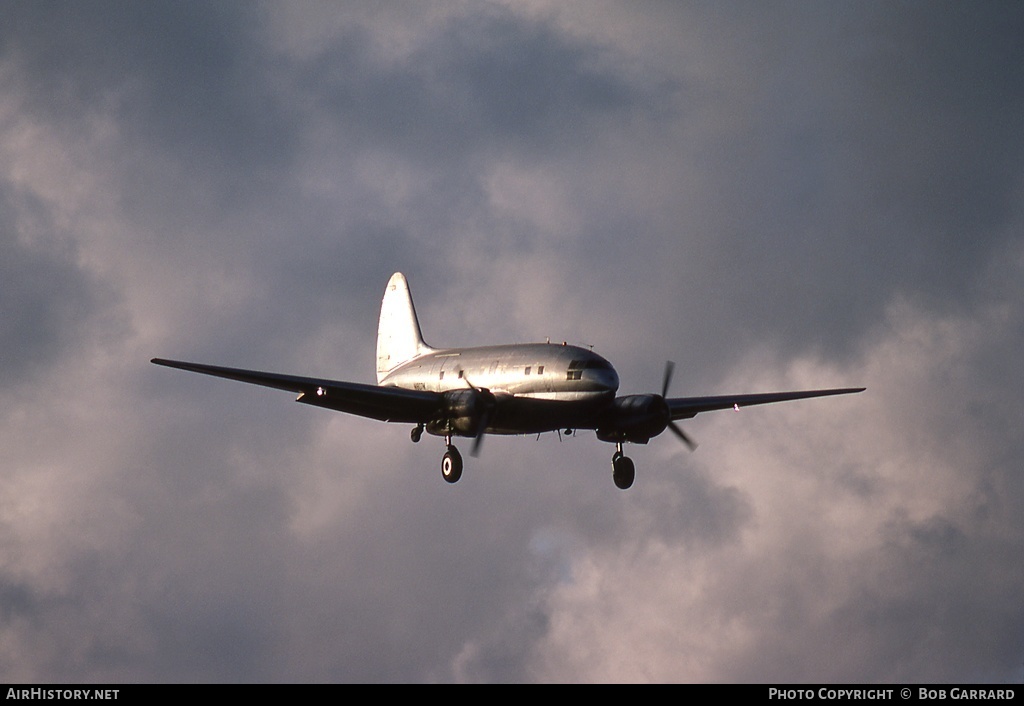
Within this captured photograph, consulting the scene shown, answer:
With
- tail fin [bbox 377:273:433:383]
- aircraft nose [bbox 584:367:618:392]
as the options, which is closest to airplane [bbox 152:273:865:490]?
aircraft nose [bbox 584:367:618:392]

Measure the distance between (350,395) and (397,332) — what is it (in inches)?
527

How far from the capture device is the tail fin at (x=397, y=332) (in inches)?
2628

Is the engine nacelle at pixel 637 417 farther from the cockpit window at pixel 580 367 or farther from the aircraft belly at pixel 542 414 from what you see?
the cockpit window at pixel 580 367

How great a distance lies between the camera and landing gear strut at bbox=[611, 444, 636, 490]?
190 ft

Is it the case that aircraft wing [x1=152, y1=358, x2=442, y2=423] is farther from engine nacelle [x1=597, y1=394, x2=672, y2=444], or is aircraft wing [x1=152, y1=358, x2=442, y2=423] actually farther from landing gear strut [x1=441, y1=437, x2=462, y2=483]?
engine nacelle [x1=597, y1=394, x2=672, y2=444]

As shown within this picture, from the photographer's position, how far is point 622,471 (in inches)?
2280

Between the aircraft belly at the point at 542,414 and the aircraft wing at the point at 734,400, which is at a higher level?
the aircraft wing at the point at 734,400

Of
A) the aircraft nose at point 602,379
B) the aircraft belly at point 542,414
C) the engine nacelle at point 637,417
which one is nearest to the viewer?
the aircraft nose at point 602,379

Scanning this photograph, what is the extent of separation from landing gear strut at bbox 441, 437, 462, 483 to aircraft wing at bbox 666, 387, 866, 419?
9928 mm

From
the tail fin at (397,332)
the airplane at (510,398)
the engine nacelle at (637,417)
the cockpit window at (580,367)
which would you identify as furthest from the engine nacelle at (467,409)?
the tail fin at (397,332)

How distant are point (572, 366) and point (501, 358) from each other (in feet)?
12.8

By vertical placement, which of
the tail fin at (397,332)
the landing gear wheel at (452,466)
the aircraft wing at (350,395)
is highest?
the tail fin at (397,332)
